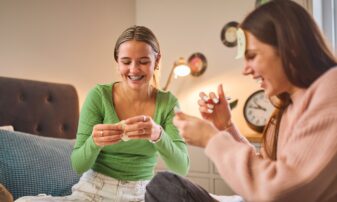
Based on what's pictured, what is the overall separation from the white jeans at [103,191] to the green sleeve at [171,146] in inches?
5.3

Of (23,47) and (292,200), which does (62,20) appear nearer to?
(23,47)

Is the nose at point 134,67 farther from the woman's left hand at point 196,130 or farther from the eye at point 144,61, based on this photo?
the woman's left hand at point 196,130

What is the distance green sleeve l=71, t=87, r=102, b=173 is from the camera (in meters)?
1.23

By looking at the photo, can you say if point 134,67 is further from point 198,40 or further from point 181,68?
point 198,40

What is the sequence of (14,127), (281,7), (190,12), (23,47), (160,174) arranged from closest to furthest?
(281,7)
(160,174)
(14,127)
(23,47)
(190,12)

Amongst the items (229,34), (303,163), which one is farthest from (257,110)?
(303,163)

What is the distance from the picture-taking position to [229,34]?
2.46m

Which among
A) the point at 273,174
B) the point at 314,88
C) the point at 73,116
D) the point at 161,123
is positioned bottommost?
the point at 73,116

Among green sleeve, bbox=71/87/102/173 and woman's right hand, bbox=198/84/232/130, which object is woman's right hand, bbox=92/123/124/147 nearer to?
green sleeve, bbox=71/87/102/173

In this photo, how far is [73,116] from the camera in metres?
2.15

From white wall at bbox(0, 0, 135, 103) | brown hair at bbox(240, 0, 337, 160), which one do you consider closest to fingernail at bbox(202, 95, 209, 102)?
brown hair at bbox(240, 0, 337, 160)

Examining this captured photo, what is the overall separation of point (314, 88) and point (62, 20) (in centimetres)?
192

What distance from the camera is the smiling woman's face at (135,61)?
132cm

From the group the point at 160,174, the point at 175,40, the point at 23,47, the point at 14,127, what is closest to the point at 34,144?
the point at 14,127
